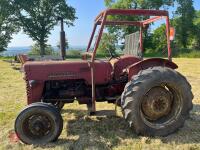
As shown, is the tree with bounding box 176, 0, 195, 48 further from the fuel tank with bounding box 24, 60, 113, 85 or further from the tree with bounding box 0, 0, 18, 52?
the fuel tank with bounding box 24, 60, 113, 85

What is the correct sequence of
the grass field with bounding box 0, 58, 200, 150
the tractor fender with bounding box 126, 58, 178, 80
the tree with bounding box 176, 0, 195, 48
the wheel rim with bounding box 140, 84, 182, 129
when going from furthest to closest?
the tree with bounding box 176, 0, 195, 48 < the tractor fender with bounding box 126, 58, 178, 80 < the wheel rim with bounding box 140, 84, 182, 129 < the grass field with bounding box 0, 58, 200, 150

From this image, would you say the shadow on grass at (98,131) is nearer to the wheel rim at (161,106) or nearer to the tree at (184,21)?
the wheel rim at (161,106)

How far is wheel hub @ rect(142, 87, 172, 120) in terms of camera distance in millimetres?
5922

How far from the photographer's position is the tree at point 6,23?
48062mm

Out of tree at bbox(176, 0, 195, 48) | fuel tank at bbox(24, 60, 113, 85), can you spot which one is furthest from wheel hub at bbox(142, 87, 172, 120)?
tree at bbox(176, 0, 195, 48)

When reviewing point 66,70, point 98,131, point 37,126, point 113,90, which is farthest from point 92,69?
point 37,126

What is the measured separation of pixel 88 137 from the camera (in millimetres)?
5914

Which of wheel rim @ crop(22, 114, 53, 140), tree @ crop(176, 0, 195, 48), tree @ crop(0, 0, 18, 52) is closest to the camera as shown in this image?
wheel rim @ crop(22, 114, 53, 140)

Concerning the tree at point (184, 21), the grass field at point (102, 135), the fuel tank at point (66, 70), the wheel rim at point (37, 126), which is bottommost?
the grass field at point (102, 135)

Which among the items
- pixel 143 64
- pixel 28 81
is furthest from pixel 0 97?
pixel 143 64

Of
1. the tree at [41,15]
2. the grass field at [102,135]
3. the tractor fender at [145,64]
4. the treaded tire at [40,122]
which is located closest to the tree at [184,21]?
the tree at [41,15]

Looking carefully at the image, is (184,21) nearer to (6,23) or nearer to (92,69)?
(6,23)

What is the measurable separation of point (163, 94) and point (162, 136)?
705 millimetres

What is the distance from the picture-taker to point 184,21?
59031 millimetres
